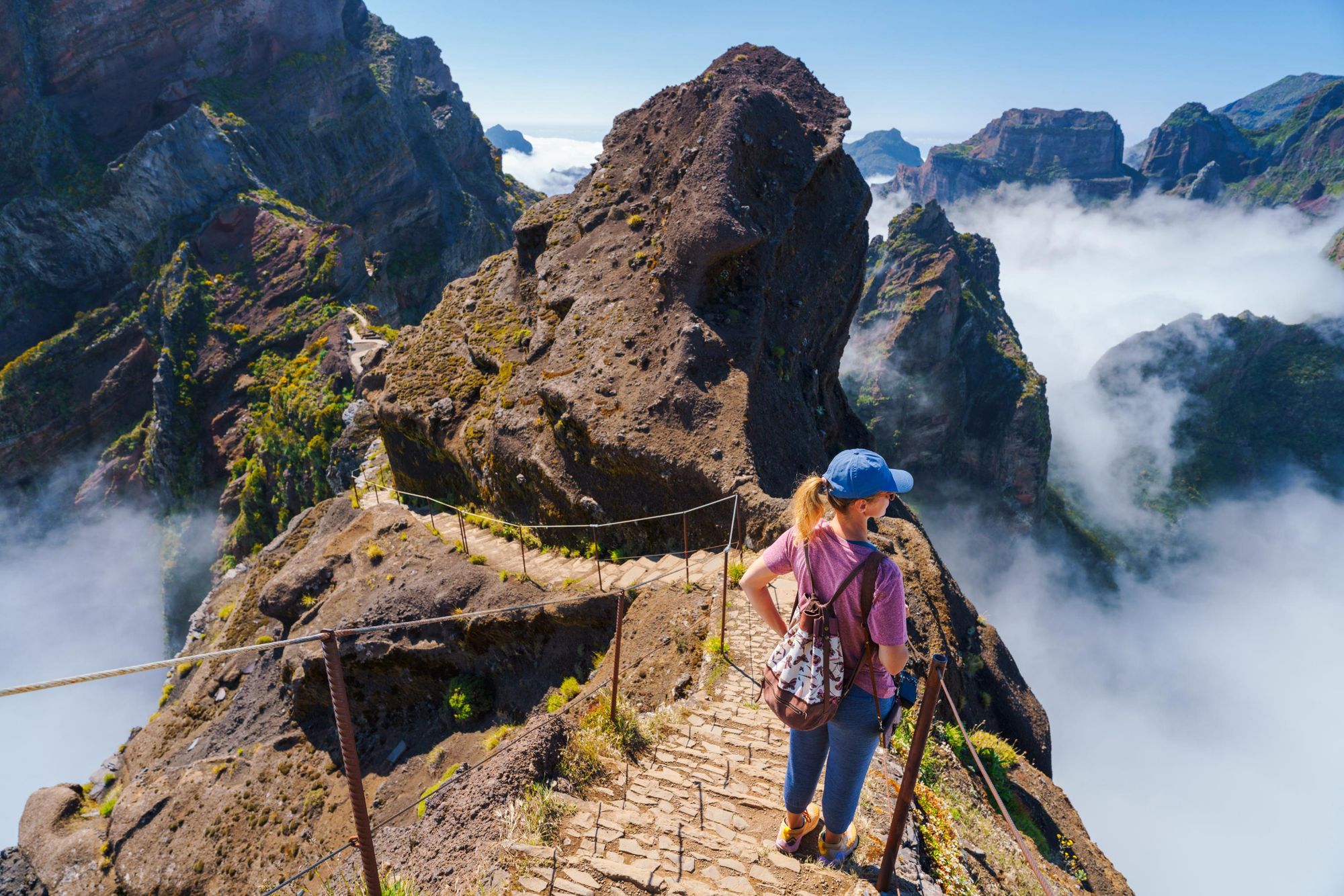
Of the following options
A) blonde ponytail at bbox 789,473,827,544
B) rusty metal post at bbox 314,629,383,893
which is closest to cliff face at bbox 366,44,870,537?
blonde ponytail at bbox 789,473,827,544

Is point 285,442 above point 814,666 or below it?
below

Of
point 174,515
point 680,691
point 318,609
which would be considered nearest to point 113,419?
point 174,515

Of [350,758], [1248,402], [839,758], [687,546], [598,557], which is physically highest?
[350,758]

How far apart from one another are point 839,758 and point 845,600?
3.94ft

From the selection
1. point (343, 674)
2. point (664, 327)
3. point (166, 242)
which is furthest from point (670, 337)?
point (166, 242)

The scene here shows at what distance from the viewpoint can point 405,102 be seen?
8775cm

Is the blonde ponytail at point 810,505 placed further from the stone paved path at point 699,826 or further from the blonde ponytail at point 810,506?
the stone paved path at point 699,826

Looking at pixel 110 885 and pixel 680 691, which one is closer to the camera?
pixel 680 691

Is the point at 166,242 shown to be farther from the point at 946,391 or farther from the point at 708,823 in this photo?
the point at 946,391

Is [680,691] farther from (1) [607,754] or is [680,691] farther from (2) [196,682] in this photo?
(2) [196,682]

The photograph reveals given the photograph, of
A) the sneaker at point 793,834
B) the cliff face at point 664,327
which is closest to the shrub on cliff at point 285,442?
the cliff face at point 664,327

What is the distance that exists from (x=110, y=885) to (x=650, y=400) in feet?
47.8

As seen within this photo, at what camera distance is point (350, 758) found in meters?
4.02

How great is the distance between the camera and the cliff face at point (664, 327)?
44.4 ft
